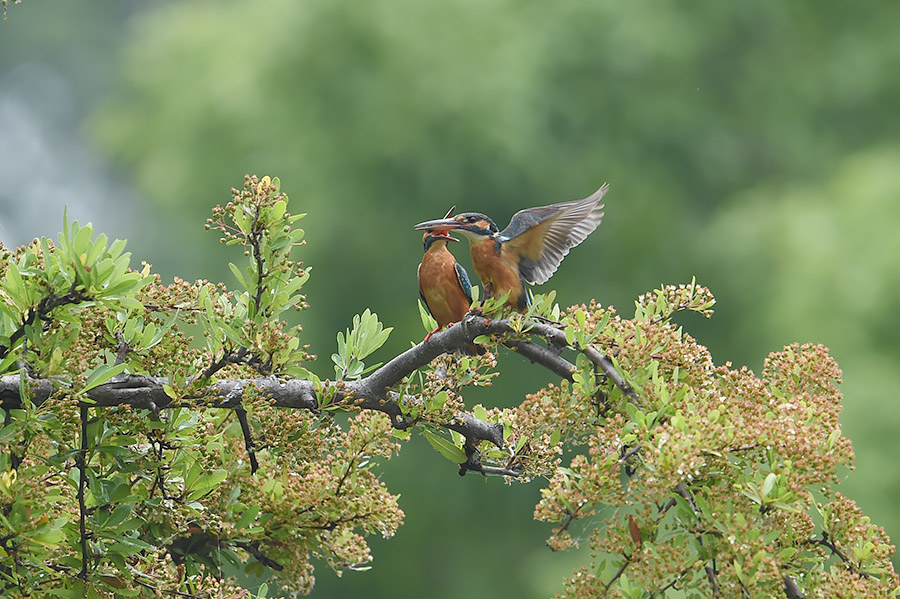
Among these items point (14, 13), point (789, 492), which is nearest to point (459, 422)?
point (789, 492)

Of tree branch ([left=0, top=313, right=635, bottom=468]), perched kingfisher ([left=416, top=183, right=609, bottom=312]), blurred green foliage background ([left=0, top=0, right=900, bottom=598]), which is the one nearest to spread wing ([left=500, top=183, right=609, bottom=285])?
perched kingfisher ([left=416, top=183, right=609, bottom=312])

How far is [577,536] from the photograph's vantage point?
6.08 ft

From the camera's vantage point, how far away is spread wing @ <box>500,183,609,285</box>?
2.38 m

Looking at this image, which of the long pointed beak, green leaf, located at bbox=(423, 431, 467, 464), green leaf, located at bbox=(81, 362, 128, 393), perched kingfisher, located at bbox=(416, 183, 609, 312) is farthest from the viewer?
the long pointed beak

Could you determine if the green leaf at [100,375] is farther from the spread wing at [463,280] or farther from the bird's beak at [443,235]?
the spread wing at [463,280]

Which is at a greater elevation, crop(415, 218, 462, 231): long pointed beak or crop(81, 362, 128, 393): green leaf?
crop(415, 218, 462, 231): long pointed beak

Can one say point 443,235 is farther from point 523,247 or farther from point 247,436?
point 247,436

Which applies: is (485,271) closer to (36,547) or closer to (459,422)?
(459,422)

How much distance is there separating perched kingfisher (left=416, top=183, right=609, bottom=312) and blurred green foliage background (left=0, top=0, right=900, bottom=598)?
6.28 metres

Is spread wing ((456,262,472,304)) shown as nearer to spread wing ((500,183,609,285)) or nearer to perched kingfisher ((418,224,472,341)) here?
perched kingfisher ((418,224,472,341))

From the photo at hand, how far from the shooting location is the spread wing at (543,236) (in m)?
2.38

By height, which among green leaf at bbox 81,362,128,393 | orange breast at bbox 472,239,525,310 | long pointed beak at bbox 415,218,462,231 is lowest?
green leaf at bbox 81,362,128,393

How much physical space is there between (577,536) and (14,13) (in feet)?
51.4

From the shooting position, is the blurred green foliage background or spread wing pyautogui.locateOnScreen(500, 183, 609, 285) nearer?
spread wing pyautogui.locateOnScreen(500, 183, 609, 285)
